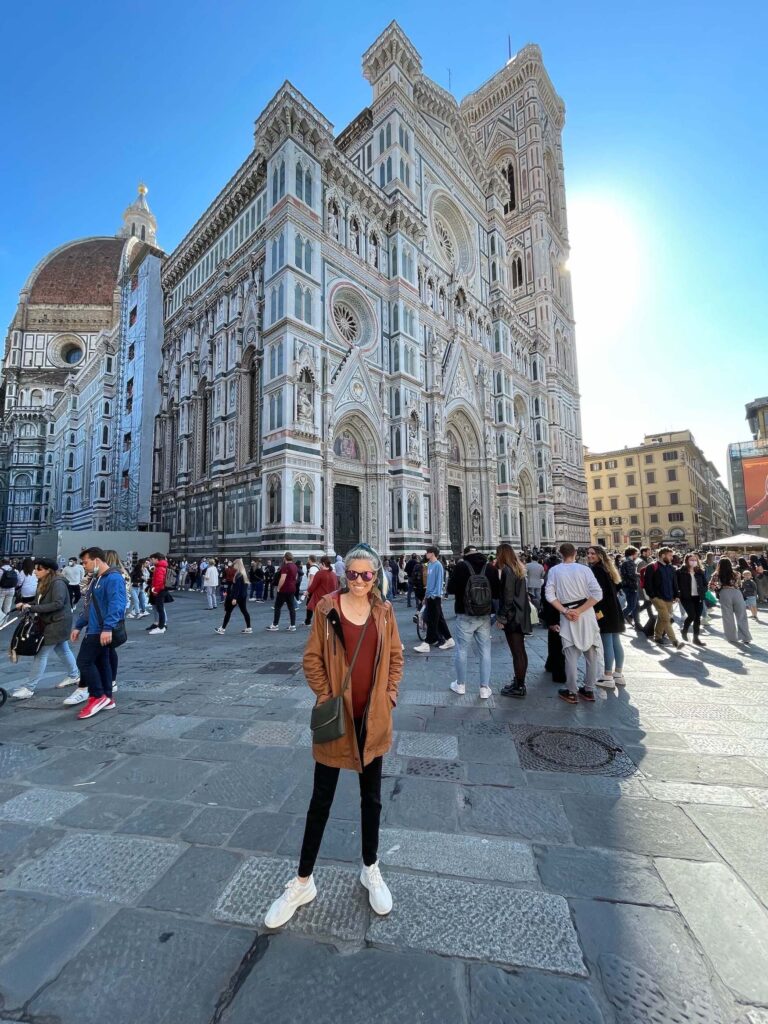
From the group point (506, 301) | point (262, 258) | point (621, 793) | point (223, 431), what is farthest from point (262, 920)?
point (506, 301)

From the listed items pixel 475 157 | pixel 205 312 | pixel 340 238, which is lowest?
pixel 205 312

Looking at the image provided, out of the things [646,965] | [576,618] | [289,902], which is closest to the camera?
[646,965]

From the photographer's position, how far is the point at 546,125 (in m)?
46.2

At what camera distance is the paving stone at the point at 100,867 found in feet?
7.13

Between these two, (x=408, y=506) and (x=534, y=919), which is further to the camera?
(x=408, y=506)

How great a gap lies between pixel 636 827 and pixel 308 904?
6.38ft

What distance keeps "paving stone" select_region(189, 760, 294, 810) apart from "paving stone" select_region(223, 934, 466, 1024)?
1175mm

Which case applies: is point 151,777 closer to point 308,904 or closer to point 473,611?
point 308,904

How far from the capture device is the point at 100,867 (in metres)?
2.34

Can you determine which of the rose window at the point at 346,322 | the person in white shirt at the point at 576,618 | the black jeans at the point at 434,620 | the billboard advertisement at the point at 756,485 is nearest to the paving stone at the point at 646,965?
the person in white shirt at the point at 576,618

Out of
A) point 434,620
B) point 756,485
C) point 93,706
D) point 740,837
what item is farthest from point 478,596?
point 756,485

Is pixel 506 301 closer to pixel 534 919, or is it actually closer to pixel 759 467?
pixel 759 467

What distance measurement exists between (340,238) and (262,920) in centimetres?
2487

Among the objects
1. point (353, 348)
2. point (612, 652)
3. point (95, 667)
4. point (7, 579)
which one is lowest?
point (612, 652)
